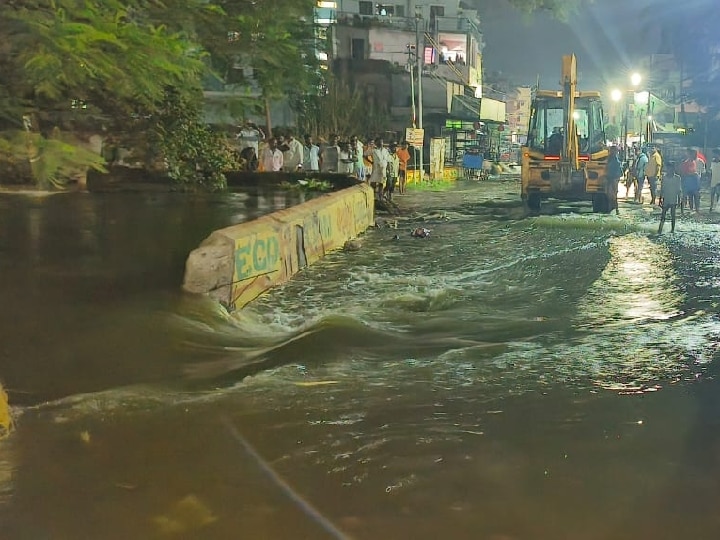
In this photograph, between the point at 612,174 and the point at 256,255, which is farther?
the point at 612,174

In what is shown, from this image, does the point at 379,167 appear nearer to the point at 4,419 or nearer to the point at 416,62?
the point at 416,62

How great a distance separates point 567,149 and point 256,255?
13.5 metres

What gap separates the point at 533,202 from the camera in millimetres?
23047

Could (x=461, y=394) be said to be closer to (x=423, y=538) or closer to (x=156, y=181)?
(x=423, y=538)

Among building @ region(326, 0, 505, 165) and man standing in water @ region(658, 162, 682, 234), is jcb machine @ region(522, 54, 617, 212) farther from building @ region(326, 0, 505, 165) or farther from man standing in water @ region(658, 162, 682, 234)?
building @ region(326, 0, 505, 165)

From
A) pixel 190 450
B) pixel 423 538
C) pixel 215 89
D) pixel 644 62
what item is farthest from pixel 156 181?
pixel 644 62

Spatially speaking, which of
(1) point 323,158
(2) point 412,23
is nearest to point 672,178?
(1) point 323,158

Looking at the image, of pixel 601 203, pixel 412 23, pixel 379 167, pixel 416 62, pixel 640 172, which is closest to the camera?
pixel 601 203

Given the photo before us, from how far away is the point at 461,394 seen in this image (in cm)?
643

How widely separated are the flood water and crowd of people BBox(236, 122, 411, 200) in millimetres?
12917

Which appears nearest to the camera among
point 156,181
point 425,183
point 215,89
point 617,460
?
point 617,460

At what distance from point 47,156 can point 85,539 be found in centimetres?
346

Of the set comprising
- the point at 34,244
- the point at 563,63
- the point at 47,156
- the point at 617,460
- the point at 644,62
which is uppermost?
the point at 644,62

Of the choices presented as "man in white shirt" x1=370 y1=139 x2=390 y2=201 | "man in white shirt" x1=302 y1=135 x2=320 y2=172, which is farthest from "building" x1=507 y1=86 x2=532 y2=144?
"man in white shirt" x1=370 y1=139 x2=390 y2=201
